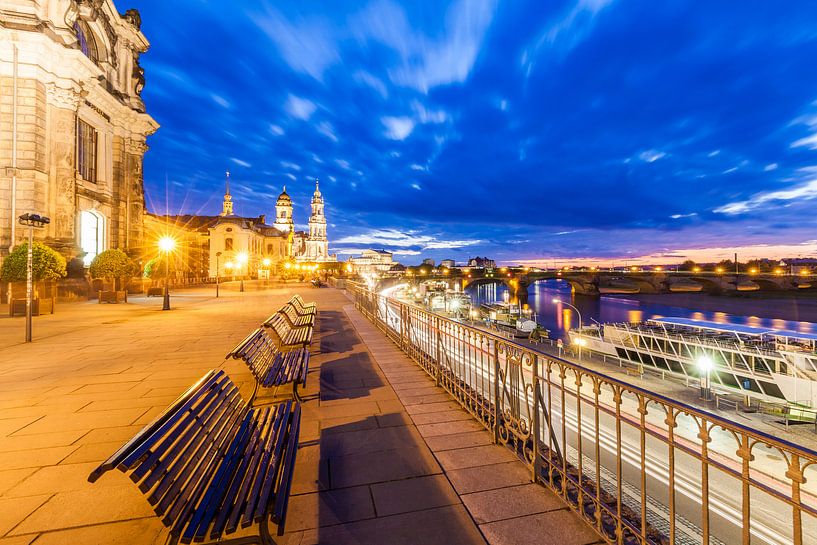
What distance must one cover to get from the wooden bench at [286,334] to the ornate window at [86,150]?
94.5 ft

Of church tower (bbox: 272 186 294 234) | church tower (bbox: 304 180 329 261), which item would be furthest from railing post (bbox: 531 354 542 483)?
church tower (bbox: 304 180 329 261)

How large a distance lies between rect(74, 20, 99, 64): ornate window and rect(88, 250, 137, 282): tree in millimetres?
15689

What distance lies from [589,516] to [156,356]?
8733 mm

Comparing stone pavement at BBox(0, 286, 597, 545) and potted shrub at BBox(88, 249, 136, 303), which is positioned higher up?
potted shrub at BBox(88, 249, 136, 303)

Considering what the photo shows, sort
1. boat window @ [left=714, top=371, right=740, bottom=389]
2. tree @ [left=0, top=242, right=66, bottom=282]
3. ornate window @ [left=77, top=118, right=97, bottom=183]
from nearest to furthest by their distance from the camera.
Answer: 1. tree @ [left=0, top=242, right=66, bottom=282]
2. boat window @ [left=714, top=371, right=740, bottom=389]
3. ornate window @ [left=77, top=118, right=97, bottom=183]

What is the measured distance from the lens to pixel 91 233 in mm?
28969

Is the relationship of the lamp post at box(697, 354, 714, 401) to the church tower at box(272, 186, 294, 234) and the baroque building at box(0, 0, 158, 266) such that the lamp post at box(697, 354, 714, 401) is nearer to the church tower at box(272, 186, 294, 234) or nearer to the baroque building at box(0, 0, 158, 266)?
the baroque building at box(0, 0, 158, 266)

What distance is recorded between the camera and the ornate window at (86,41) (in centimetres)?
2687

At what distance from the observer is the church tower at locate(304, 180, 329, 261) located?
128m

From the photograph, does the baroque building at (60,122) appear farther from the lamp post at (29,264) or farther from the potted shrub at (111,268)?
the lamp post at (29,264)

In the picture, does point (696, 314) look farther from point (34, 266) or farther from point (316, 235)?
point (316, 235)

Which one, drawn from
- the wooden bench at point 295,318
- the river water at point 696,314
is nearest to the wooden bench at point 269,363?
the wooden bench at point 295,318

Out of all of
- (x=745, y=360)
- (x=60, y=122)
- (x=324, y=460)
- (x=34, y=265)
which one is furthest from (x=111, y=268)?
(x=745, y=360)

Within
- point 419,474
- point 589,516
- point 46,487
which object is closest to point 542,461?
point 589,516
